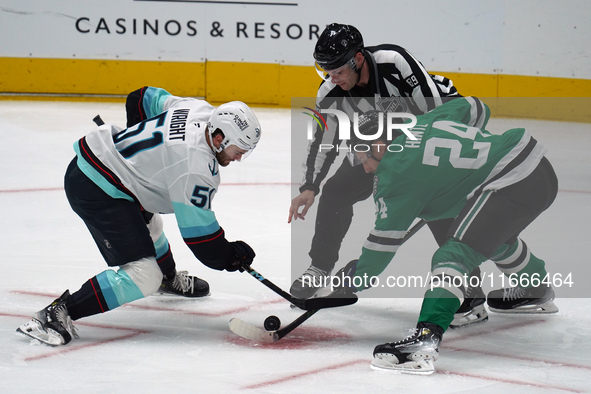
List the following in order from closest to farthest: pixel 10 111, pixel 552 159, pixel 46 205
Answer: pixel 46 205
pixel 552 159
pixel 10 111

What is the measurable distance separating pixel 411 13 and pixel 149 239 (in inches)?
261

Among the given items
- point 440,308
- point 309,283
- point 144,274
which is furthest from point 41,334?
point 440,308

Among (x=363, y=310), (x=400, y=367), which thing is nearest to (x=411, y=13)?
(x=363, y=310)

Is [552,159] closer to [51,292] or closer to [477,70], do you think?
[477,70]

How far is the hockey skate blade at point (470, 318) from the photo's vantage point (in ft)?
8.92

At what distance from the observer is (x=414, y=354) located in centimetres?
221

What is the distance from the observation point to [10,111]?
775 centimetres

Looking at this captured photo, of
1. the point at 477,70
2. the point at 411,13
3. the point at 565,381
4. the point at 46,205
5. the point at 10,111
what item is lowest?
the point at 565,381

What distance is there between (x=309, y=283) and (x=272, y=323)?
0.51m

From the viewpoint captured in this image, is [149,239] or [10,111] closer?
[149,239]

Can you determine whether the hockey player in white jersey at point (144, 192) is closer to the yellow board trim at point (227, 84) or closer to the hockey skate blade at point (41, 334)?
the hockey skate blade at point (41, 334)

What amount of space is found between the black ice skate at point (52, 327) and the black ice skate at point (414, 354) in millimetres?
1006

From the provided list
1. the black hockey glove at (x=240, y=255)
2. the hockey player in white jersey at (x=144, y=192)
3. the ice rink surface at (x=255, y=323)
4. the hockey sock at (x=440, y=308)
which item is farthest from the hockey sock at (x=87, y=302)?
the hockey sock at (x=440, y=308)

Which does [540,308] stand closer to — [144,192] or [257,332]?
[257,332]
